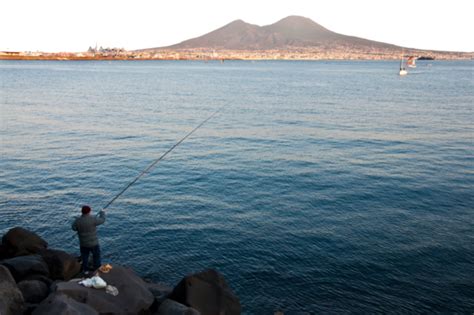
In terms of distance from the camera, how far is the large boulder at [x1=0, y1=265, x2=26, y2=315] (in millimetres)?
8898

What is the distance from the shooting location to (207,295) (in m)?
10.8

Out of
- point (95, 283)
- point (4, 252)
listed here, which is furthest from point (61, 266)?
point (95, 283)

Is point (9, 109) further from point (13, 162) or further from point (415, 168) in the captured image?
point (415, 168)

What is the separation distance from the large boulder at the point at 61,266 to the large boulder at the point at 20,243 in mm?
1267

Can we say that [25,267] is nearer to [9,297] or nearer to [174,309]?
[9,297]

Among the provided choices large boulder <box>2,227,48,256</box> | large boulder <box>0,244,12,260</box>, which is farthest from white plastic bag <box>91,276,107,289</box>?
large boulder <box>0,244,12,260</box>

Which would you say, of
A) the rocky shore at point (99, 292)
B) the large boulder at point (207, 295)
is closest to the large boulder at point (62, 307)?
the rocky shore at point (99, 292)

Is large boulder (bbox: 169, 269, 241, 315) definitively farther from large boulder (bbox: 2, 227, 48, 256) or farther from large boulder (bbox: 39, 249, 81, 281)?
large boulder (bbox: 2, 227, 48, 256)

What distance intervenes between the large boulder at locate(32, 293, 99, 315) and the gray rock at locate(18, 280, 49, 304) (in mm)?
1909

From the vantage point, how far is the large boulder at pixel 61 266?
1239 cm

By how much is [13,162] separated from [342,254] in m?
22.7

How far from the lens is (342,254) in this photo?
15.4 meters

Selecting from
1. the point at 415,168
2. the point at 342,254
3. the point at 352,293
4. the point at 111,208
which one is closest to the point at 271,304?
the point at 352,293

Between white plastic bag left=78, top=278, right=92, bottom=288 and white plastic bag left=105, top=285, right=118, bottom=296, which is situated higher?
white plastic bag left=78, top=278, right=92, bottom=288
